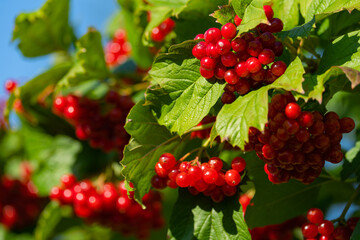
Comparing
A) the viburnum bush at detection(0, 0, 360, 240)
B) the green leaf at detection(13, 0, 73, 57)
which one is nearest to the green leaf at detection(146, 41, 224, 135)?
the viburnum bush at detection(0, 0, 360, 240)

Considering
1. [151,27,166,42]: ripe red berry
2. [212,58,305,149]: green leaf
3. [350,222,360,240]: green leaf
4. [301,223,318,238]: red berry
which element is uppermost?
[212,58,305,149]: green leaf

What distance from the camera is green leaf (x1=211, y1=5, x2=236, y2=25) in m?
0.89

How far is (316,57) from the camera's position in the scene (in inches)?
43.6

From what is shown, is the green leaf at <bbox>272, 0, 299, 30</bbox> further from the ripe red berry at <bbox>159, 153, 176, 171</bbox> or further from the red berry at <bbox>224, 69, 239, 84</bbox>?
the ripe red berry at <bbox>159, 153, 176, 171</bbox>

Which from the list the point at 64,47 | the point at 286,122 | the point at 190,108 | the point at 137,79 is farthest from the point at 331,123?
the point at 64,47

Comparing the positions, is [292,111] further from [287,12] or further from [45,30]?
[45,30]

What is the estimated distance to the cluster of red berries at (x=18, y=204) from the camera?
212 centimetres

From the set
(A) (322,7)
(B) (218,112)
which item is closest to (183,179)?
(B) (218,112)

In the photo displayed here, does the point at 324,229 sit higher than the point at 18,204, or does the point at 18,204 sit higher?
the point at 324,229

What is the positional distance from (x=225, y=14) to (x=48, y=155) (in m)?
1.37

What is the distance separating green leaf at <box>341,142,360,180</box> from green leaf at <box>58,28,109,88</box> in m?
0.91

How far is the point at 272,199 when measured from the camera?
1170mm

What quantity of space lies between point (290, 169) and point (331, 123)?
0.43 feet

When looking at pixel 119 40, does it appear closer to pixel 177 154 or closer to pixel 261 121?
pixel 177 154
